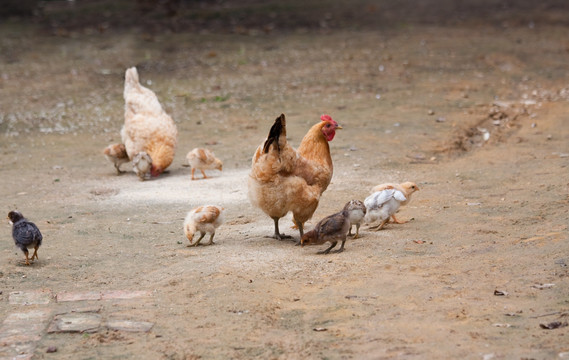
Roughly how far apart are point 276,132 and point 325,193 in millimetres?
2393

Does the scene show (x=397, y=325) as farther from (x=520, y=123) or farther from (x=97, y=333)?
(x=520, y=123)

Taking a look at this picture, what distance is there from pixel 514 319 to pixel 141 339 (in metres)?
2.50

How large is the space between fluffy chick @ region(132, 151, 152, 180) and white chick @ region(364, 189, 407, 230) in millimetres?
3911

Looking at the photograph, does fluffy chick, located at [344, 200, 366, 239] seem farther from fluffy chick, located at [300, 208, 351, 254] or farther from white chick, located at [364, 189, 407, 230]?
white chick, located at [364, 189, 407, 230]

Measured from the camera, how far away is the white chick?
748 cm

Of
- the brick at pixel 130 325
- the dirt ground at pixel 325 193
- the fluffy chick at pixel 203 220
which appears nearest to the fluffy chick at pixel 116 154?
the dirt ground at pixel 325 193

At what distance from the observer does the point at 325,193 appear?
9.16 meters

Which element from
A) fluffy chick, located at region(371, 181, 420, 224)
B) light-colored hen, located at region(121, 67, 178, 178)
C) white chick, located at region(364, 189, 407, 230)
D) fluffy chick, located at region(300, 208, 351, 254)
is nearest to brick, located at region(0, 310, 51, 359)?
fluffy chick, located at region(300, 208, 351, 254)

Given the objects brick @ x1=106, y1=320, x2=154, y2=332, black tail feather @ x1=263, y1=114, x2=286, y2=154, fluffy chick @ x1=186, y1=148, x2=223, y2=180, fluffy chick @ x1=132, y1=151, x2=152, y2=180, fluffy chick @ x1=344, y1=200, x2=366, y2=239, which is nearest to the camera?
brick @ x1=106, y1=320, x2=154, y2=332

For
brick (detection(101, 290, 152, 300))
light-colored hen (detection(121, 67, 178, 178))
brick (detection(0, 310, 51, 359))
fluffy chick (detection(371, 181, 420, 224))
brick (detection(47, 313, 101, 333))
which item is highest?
light-colored hen (detection(121, 67, 178, 178))

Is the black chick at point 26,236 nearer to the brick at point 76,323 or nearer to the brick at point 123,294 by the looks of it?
the brick at point 123,294

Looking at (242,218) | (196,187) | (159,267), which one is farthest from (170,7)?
(159,267)

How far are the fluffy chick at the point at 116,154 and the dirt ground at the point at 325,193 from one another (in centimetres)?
24

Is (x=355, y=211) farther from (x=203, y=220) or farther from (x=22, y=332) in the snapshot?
(x=22, y=332)
